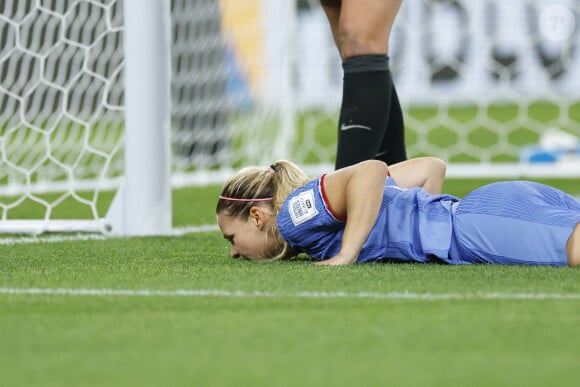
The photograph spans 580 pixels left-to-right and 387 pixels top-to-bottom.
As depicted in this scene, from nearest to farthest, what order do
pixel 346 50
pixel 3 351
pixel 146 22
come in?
1. pixel 3 351
2. pixel 346 50
3. pixel 146 22

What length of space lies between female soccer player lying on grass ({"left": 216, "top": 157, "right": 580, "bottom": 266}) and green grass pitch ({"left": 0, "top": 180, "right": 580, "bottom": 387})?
0.27ft

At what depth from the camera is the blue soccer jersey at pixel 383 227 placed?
259cm

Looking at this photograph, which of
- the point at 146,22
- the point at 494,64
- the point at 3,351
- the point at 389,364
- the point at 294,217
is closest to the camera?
the point at 389,364

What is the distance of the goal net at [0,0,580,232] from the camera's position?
4.71 m

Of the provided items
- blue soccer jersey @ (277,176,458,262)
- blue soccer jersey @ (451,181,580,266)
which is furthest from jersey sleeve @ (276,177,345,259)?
blue soccer jersey @ (451,181,580,266)

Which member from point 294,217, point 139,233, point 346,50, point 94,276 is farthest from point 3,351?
point 139,233

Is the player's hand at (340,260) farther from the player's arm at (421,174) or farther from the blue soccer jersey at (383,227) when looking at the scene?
the player's arm at (421,174)

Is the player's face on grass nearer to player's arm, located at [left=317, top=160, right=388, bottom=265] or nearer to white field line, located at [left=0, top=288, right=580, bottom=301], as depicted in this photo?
player's arm, located at [left=317, top=160, right=388, bottom=265]

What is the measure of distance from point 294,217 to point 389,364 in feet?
3.61

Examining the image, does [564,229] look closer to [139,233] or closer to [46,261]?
[46,261]

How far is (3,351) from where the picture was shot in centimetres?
163

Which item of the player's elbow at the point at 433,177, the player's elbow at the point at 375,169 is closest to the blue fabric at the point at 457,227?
the player's elbow at the point at 375,169

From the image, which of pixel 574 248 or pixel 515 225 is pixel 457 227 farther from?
pixel 574 248

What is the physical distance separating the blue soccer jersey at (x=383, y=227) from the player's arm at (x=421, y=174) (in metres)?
0.23
